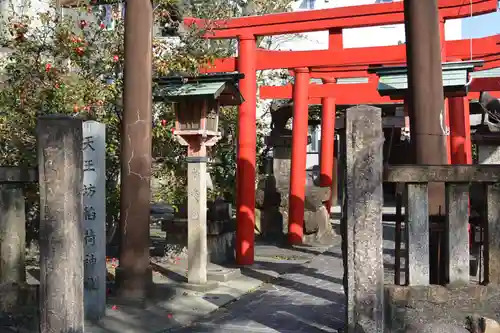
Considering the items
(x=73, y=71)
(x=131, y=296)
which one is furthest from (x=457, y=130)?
(x=131, y=296)

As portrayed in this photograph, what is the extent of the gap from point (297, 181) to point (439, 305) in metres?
8.87

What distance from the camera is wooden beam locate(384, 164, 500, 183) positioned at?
15.9 feet

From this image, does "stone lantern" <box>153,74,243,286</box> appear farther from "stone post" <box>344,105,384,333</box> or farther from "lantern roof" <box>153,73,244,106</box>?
"stone post" <box>344,105,384,333</box>

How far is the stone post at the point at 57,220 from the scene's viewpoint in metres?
5.08

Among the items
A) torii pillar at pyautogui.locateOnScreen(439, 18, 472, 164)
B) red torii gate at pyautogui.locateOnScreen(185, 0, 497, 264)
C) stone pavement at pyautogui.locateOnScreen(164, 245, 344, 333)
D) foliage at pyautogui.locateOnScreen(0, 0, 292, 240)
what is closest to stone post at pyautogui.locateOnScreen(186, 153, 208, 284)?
stone pavement at pyautogui.locateOnScreen(164, 245, 344, 333)

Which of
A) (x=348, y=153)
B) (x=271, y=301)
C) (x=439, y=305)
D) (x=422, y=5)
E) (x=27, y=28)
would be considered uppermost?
(x=27, y=28)

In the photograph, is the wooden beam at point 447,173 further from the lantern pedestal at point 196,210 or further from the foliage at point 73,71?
the foliage at point 73,71

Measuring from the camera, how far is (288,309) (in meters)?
7.41

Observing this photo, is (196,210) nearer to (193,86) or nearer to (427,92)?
(193,86)

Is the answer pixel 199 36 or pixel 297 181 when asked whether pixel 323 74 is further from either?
pixel 199 36

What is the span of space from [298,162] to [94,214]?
7.52 m

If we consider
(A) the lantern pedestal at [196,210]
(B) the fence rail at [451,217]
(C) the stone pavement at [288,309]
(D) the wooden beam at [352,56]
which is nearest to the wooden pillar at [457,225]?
(B) the fence rail at [451,217]

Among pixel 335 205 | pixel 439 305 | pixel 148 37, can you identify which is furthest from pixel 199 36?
pixel 335 205

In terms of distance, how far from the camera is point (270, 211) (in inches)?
597
